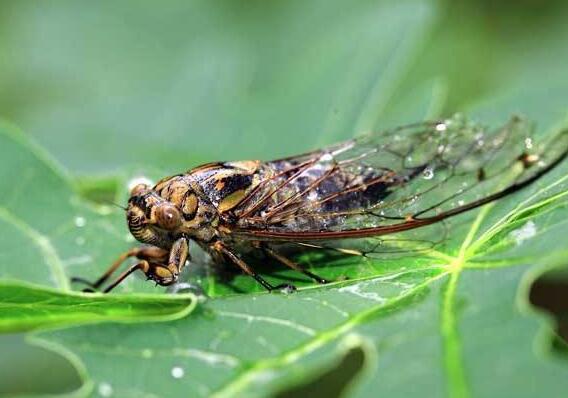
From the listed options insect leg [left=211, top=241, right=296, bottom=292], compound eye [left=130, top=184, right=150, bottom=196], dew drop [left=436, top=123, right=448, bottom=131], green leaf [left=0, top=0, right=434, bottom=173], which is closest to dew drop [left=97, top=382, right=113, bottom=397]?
insect leg [left=211, top=241, right=296, bottom=292]

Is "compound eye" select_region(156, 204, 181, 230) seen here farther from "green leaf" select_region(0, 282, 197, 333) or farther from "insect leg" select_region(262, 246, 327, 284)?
"green leaf" select_region(0, 282, 197, 333)

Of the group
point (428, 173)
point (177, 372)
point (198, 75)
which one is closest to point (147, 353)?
point (177, 372)

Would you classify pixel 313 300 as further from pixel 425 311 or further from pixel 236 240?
pixel 236 240

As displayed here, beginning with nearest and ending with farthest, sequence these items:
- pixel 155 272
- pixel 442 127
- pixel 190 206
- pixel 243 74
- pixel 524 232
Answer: pixel 524 232, pixel 155 272, pixel 190 206, pixel 442 127, pixel 243 74

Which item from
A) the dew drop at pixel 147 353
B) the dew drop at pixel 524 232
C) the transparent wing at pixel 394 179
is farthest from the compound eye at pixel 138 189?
the dew drop at pixel 524 232

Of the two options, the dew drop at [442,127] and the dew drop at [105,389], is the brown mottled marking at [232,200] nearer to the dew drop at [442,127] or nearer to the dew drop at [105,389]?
the dew drop at [442,127]

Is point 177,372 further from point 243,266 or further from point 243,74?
point 243,74

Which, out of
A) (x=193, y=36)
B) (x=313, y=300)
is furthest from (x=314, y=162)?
(x=193, y=36)

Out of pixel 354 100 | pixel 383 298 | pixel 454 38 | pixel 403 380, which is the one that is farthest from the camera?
pixel 454 38
